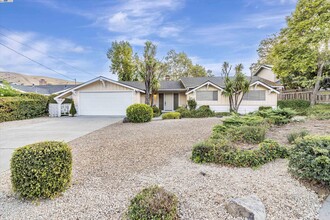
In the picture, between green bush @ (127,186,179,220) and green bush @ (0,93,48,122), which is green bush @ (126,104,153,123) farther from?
green bush @ (127,186,179,220)

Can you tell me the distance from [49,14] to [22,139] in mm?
9582

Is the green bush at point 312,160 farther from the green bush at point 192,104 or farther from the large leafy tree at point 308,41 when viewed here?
the large leafy tree at point 308,41

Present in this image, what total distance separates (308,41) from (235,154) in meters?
17.4

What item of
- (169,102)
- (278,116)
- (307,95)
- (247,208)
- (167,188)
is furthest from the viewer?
(169,102)

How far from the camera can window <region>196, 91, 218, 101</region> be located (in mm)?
18156

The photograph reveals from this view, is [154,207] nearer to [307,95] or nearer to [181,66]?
[307,95]

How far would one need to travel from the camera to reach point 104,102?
16547 mm

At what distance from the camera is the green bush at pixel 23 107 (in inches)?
490

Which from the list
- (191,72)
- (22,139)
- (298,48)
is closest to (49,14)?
(22,139)

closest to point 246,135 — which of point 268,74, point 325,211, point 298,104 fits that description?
point 325,211

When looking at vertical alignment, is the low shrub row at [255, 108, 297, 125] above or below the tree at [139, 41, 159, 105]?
below

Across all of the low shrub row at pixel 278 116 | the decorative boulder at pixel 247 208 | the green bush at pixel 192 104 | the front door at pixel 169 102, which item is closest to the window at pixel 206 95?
the green bush at pixel 192 104

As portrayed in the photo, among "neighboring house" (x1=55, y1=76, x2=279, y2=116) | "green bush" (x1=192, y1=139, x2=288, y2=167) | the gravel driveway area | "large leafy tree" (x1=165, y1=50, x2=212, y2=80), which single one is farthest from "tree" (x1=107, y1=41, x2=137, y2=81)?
"green bush" (x1=192, y1=139, x2=288, y2=167)

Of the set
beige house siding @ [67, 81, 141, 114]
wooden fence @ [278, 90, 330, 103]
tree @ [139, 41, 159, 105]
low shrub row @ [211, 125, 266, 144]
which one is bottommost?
low shrub row @ [211, 125, 266, 144]
